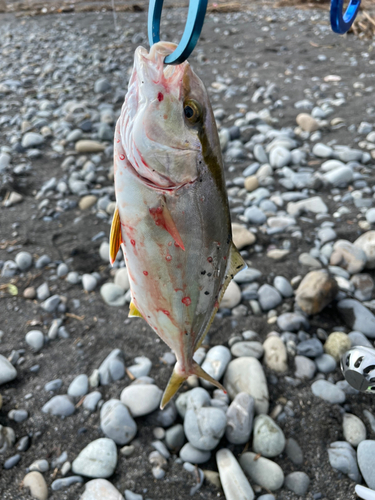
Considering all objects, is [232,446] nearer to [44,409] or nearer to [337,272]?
[44,409]

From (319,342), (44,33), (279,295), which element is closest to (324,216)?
(279,295)

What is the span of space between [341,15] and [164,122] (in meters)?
0.85

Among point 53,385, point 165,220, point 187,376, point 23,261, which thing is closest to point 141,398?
point 53,385

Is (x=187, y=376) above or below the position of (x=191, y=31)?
below

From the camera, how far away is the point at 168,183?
1204 millimetres

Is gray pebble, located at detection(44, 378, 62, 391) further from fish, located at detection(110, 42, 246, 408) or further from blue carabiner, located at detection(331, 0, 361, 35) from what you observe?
blue carabiner, located at detection(331, 0, 361, 35)

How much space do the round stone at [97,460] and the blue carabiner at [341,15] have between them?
2446 millimetres

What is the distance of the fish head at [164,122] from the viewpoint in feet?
3.73

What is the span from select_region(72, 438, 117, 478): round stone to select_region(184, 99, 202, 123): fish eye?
6.83ft

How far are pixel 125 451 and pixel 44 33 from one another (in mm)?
12101

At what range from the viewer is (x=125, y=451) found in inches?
99.0

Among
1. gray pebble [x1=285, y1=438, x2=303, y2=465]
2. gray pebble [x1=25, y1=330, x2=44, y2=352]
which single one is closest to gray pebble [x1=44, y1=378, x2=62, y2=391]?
gray pebble [x1=25, y1=330, x2=44, y2=352]

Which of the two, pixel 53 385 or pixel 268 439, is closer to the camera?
pixel 268 439

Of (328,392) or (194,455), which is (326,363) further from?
(194,455)
